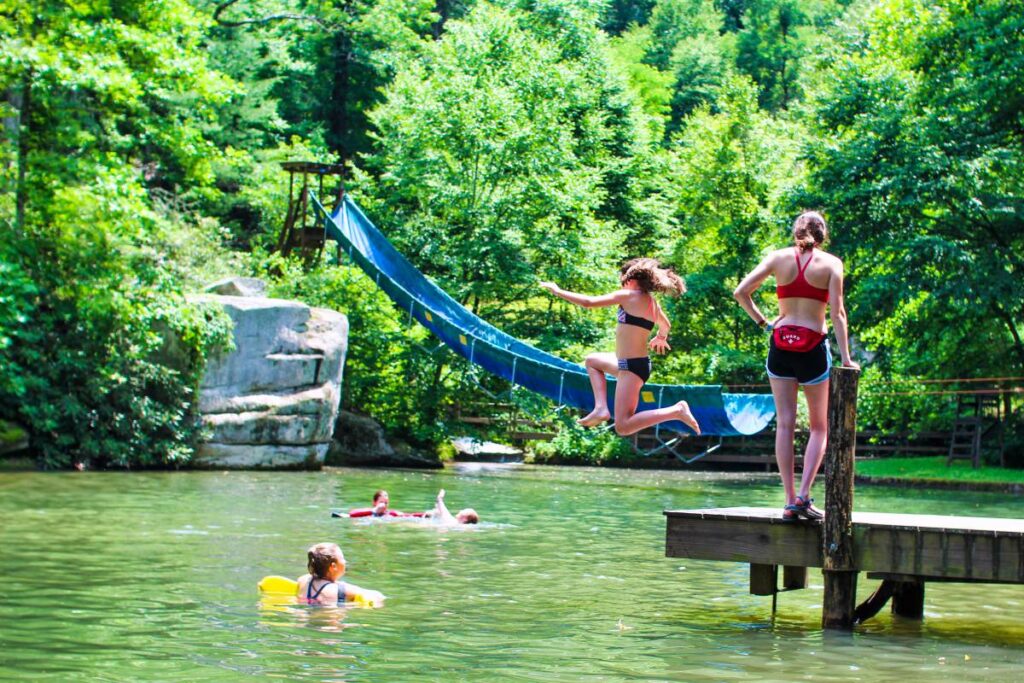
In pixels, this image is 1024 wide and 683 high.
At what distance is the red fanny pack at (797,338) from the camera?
694cm

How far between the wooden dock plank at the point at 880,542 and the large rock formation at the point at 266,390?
13.4 metres

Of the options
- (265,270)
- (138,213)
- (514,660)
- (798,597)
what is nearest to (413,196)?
(265,270)

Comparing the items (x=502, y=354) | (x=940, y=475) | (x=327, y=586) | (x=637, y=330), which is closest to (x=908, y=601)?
(x=637, y=330)

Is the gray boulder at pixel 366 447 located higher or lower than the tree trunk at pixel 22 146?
lower

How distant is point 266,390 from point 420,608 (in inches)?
494

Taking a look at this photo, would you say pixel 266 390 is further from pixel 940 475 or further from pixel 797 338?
pixel 797 338

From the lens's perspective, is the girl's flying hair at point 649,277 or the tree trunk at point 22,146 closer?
the girl's flying hair at point 649,277

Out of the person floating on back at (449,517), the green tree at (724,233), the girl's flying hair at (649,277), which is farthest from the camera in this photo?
the green tree at (724,233)

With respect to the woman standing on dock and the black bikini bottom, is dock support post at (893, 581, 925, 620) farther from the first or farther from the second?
the black bikini bottom

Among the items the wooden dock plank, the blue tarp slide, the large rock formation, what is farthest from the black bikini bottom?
the large rock formation

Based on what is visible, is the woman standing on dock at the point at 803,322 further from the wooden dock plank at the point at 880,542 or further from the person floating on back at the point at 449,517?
the person floating on back at the point at 449,517

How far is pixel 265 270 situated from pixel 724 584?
18081mm

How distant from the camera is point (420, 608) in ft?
28.6

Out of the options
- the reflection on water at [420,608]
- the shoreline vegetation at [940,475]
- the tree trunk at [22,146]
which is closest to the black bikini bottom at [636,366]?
the reflection on water at [420,608]
